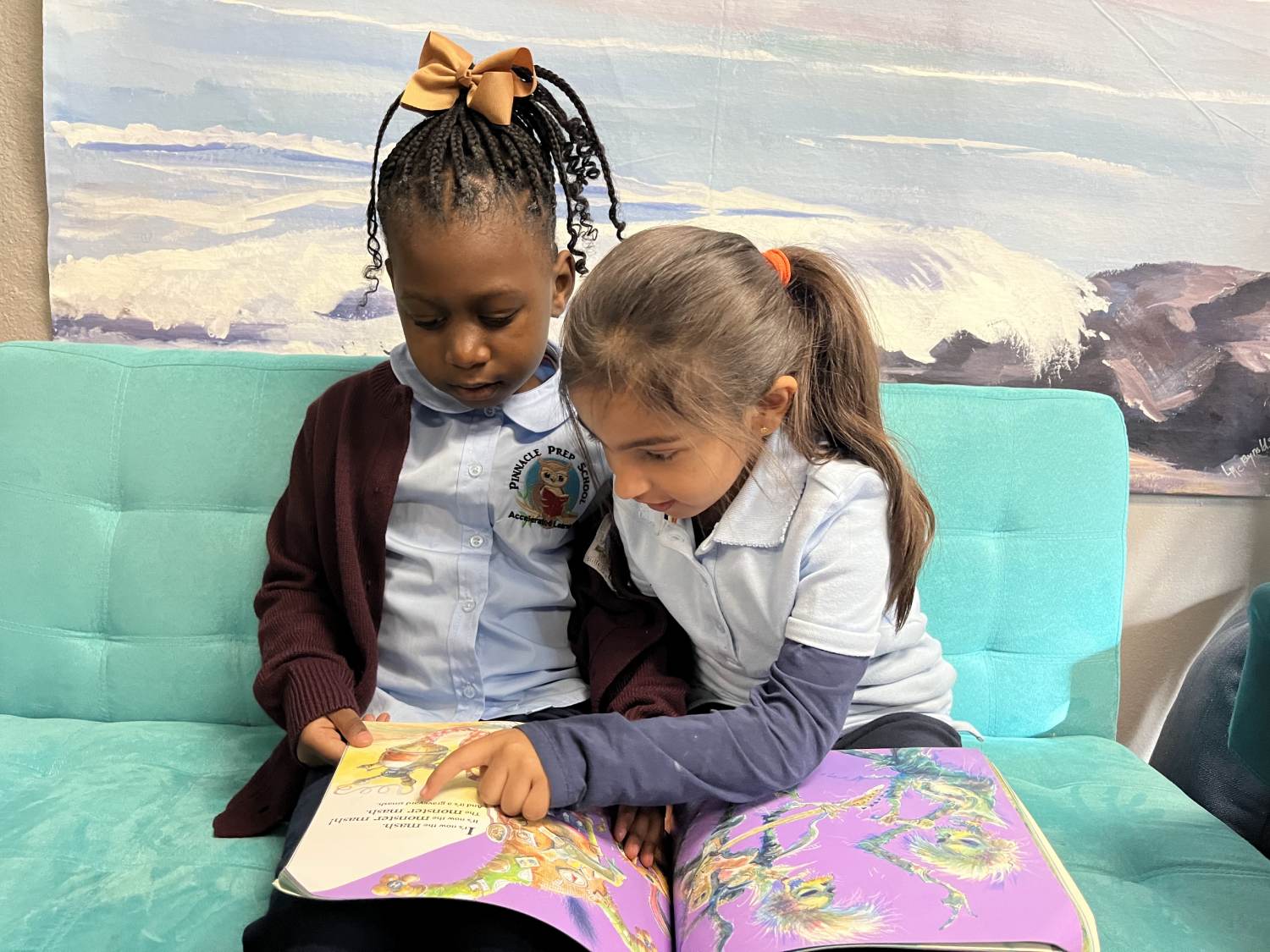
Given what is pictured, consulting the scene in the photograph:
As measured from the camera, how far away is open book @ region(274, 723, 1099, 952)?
783mm

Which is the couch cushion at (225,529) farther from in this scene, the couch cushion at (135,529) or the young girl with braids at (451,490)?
the young girl with braids at (451,490)

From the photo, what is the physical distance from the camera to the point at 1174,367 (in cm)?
157

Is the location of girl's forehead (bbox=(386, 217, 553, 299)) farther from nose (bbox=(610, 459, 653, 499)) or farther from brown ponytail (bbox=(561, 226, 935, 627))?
nose (bbox=(610, 459, 653, 499))

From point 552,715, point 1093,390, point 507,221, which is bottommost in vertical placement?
point 552,715

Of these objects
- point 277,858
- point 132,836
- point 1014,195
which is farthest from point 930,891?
point 1014,195

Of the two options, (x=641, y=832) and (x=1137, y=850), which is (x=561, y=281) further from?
(x=1137, y=850)

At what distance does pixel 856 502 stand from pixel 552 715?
0.40 metres

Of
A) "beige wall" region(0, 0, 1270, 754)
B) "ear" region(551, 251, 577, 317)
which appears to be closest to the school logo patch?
"ear" region(551, 251, 577, 317)

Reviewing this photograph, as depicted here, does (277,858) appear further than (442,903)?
Yes

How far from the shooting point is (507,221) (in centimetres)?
104

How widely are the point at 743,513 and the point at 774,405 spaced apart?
0.11m

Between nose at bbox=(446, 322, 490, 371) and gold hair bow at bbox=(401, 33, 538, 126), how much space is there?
21cm

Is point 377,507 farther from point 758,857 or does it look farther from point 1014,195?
point 1014,195
